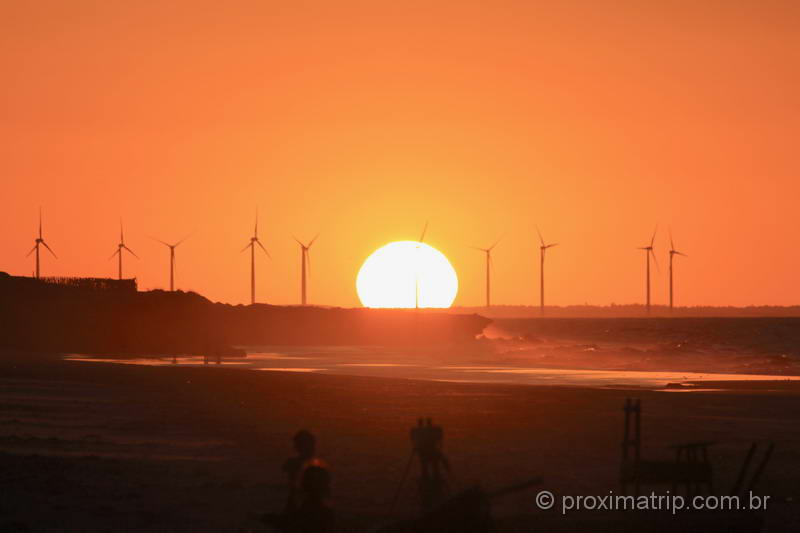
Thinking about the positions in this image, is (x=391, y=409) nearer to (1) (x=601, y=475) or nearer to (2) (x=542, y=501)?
(1) (x=601, y=475)

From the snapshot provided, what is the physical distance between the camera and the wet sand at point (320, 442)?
2208 centimetres

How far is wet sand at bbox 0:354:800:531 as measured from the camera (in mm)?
22078

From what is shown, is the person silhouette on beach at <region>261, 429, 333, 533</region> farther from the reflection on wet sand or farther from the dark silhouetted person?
the reflection on wet sand

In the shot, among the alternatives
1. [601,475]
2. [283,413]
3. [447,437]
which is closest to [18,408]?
[283,413]

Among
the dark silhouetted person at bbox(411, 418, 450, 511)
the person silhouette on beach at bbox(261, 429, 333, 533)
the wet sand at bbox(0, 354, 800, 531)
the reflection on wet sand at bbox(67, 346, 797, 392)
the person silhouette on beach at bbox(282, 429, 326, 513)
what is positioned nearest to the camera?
the person silhouette on beach at bbox(261, 429, 333, 533)

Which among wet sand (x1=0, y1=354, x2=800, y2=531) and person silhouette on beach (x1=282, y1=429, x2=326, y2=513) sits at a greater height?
person silhouette on beach (x1=282, y1=429, x2=326, y2=513)

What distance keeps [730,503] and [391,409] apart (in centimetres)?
2175

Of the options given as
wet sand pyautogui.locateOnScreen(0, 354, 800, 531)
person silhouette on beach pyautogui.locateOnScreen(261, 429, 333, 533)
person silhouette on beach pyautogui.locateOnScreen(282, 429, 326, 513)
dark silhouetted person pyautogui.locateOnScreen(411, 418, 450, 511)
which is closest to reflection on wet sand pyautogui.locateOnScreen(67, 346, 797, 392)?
wet sand pyautogui.locateOnScreen(0, 354, 800, 531)

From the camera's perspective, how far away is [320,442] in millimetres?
31594

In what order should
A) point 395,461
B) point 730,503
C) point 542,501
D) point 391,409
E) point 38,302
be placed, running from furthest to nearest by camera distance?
point 38,302 → point 391,409 → point 395,461 → point 542,501 → point 730,503

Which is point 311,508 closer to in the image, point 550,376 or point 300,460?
point 300,460

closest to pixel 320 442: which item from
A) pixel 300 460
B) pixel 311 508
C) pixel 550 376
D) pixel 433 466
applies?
pixel 433 466

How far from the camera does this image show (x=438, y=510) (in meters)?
16.7

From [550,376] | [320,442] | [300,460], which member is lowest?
[320,442]
